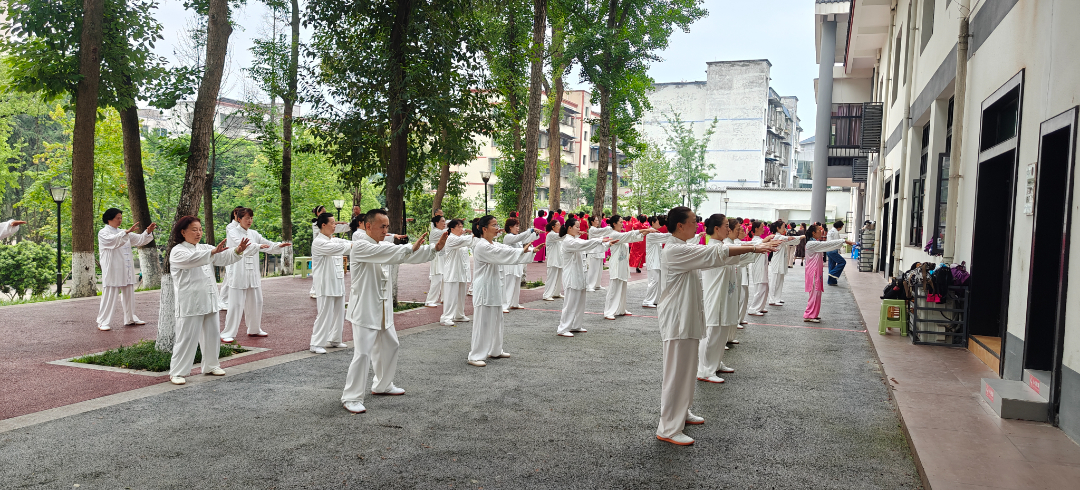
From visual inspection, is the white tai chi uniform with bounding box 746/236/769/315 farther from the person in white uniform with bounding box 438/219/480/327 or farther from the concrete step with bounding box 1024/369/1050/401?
the concrete step with bounding box 1024/369/1050/401

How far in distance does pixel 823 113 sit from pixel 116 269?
74.8ft

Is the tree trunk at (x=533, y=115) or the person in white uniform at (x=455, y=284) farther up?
the tree trunk at (x=533, y=115)

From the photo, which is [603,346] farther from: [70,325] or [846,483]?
[70,325]

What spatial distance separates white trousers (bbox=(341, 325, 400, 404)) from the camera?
5.91 meters

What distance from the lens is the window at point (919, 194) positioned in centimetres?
1284

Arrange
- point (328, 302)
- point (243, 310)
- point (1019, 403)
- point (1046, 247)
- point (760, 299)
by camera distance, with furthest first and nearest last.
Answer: point (760, 299) < point (243, 310) < point (328, 302) < point (1046, 247) < point (1019, 403)

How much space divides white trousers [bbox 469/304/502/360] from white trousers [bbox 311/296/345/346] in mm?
1886

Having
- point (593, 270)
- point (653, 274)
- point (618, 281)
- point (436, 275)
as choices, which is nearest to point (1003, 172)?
point (618, 281)

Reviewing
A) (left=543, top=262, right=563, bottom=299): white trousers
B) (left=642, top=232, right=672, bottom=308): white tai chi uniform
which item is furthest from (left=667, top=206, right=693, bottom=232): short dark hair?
(left=543, top=262, right=563, bottom=299): white trousers

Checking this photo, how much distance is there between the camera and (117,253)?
400 inches

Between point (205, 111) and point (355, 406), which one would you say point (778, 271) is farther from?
point (205, 111)

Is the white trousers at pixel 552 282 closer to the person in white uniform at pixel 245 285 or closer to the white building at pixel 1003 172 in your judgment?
the person in white uniform at pixel 245 285

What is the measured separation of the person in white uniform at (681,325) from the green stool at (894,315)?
17.8 ft

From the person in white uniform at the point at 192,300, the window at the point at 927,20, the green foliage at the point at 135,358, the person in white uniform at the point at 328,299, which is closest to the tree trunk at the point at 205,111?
the green foliage at the point at 135,358
